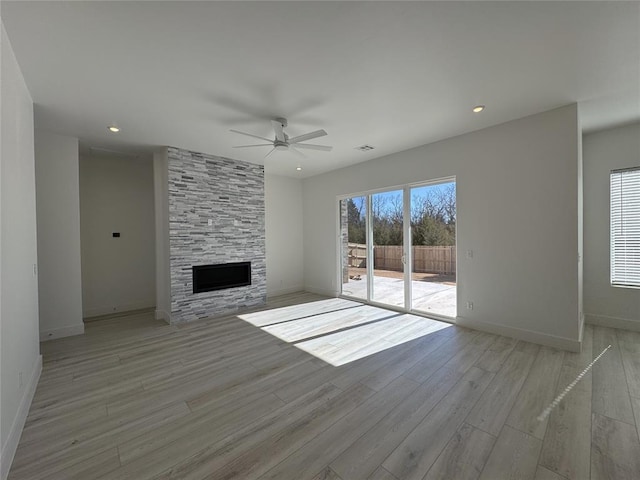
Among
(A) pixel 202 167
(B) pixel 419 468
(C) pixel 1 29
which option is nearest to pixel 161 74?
(C) pixel 1 29

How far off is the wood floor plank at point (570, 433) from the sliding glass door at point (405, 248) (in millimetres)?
1881

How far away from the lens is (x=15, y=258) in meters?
2.09

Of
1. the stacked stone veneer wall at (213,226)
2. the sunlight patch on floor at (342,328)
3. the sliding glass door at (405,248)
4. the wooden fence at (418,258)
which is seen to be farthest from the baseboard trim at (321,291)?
the stacked stone veneer wall at (213,226)

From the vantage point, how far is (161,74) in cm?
240

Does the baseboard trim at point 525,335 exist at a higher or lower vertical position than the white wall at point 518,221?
lower

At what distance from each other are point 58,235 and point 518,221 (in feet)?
21.6

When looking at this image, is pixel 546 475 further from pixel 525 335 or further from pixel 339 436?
pixel 525 335

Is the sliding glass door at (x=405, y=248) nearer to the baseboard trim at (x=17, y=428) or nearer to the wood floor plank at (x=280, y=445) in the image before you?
the wood floor plank at (x=280, y=445)

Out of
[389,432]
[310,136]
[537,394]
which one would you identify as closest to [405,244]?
[310,136]

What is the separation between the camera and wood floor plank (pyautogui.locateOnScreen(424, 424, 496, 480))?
5.09ft

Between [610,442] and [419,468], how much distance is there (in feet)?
4.59

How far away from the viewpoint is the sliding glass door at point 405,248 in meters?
4.38

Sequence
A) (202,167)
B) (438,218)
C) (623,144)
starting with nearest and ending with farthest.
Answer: (623,144), (438,218), (202,167)

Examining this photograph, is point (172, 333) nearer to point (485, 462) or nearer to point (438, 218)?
point (485, 462)
